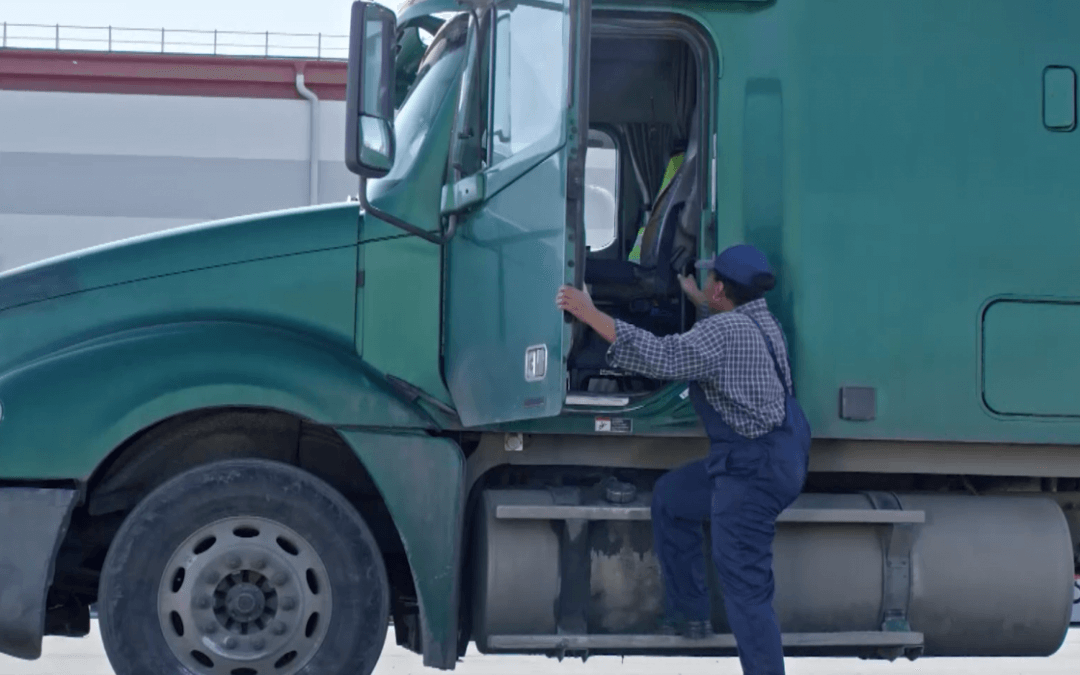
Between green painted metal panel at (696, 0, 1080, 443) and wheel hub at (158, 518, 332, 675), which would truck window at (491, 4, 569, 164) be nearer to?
green painted metal panel at (696, 0, 1080, 443)

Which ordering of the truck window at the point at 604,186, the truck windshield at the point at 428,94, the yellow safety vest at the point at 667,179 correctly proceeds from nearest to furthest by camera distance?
the truck windshield at the point at 428,94
the yellow safety vest at the point at 667,179
the truck window at the point at 604,186

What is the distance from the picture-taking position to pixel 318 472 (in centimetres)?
550

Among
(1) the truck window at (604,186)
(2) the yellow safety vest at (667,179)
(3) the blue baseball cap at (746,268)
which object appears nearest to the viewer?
(3) the blue baseball cap at (746,268)

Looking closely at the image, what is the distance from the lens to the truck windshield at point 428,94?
5.52m

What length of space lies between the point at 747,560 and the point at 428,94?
2.18 meters

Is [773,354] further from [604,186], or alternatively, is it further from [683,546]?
[604,186]

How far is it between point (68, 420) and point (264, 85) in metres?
14.3

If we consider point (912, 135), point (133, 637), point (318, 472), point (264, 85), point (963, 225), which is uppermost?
point (264, 85)

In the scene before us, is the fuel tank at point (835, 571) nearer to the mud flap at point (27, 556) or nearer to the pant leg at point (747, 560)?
the pant leg at point (747, 560)

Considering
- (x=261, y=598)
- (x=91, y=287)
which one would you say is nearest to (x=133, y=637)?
(x=261, y=598)

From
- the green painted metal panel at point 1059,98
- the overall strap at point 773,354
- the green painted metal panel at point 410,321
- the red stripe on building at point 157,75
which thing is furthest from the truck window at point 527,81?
the red stripe on building at point 157,75

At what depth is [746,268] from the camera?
5.03 meters

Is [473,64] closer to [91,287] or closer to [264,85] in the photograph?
[91,287]

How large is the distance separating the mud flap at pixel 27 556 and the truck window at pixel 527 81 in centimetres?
199
